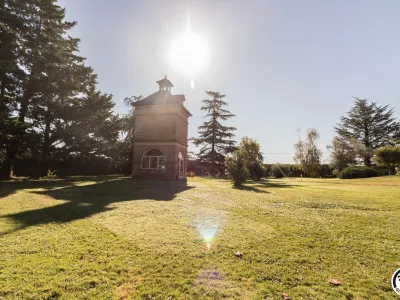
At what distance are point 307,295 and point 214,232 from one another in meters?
3.25

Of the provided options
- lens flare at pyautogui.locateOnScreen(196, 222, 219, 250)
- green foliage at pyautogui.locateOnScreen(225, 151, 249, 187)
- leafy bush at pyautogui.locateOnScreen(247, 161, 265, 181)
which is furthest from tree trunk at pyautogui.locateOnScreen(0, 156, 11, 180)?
leafy bush at pyautogui.locateOnScreen(247, 161, 265, 181)

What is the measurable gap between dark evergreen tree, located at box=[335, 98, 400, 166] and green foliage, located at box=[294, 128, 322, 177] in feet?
32.0

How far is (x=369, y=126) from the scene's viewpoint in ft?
183

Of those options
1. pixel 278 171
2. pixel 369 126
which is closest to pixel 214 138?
pixel 278 171

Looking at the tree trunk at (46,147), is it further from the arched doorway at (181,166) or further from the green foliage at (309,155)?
the green foliage at (309,155)

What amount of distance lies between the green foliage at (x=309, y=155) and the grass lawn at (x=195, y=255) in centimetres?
4037

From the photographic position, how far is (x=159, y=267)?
446 cm

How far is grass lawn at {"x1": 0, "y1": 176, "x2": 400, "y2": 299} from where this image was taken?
3.78 m

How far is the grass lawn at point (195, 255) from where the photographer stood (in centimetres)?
378

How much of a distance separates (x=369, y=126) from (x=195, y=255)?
65549 millimetres

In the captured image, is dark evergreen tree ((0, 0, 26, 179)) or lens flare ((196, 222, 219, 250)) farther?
dark evergreen tree ((0, 0, 26, 179))

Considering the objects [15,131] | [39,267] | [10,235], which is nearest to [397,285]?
[39,267]

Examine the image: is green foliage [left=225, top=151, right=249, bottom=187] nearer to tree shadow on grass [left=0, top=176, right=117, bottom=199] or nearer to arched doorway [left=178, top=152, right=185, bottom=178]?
arched doorway [left=178, top=152, right=185, bottom=178]

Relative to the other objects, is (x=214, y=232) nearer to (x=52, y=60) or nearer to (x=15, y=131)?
(x=15, y=131)
